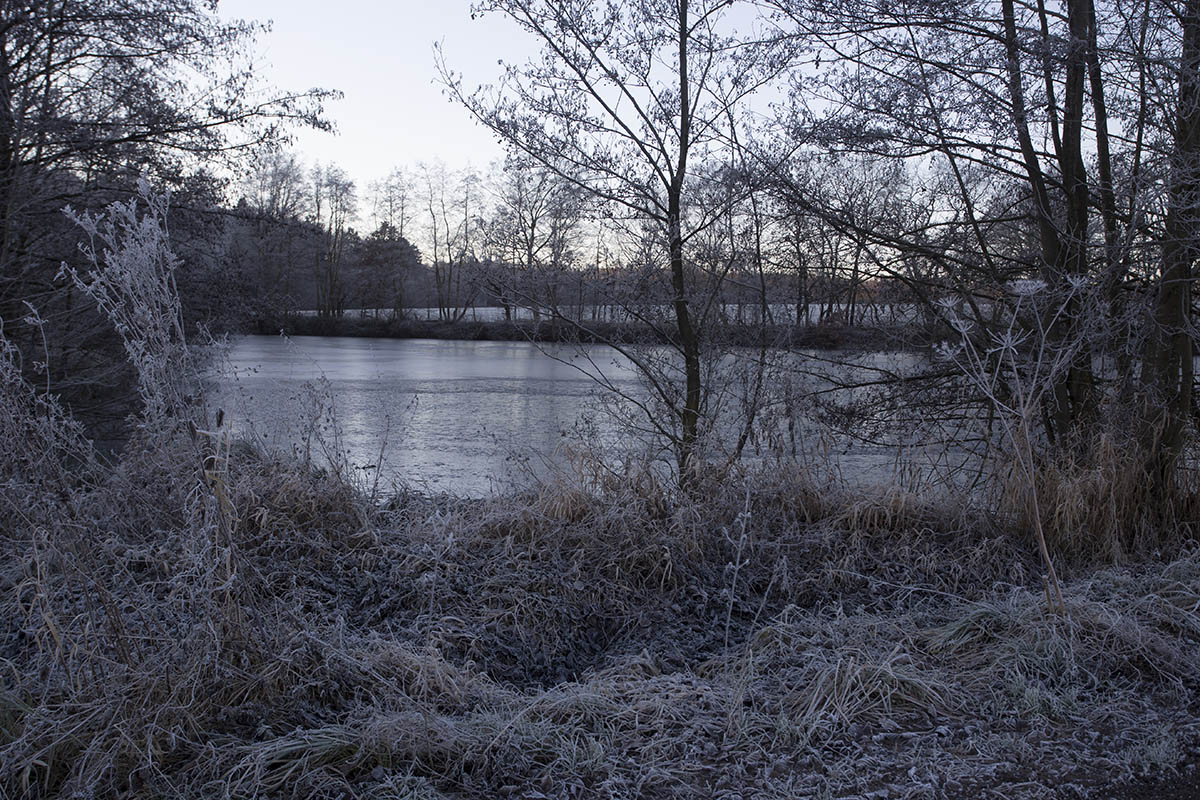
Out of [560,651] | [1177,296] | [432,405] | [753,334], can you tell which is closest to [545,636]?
[560,651]

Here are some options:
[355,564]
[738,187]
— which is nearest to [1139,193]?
[738,187]

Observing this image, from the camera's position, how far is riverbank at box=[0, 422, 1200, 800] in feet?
9.03

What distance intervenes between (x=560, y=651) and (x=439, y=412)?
1101 cm

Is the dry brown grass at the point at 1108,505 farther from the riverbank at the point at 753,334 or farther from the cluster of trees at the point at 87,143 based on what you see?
the cluster of trees at the point at 87,143

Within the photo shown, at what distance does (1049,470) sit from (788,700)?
322 centimetres

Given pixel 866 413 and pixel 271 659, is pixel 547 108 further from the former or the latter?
pixel 271 659

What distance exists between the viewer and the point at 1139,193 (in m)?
6.00

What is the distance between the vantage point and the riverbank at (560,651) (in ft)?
9.03

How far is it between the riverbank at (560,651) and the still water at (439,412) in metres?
0.83

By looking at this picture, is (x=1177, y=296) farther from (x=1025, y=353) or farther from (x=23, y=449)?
(x=23, y=449)

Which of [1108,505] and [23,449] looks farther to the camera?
[1108,505]

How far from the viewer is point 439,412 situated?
14.8 m

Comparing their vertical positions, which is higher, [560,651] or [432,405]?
[432,405]

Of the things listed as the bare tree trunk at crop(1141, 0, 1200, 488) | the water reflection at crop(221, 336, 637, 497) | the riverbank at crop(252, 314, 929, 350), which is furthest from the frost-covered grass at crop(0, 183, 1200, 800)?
the riverbank at crop(252, 314, 929, 350)
